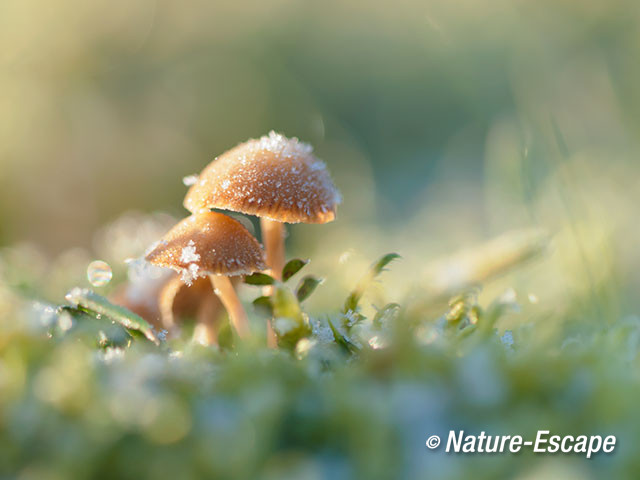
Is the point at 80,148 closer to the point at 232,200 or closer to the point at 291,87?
the point at 291,87

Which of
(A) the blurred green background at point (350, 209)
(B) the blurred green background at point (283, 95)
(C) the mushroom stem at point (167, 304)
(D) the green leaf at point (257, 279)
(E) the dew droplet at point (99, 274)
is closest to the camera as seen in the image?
(A) the blurred green background at point (350, 209)

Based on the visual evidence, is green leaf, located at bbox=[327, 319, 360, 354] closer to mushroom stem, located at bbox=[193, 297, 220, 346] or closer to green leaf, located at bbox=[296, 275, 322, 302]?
green leaf, located at bbox=[296, 275, 322, 302]

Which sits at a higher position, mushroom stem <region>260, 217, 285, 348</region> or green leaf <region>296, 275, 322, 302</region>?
mushroom stem <region>260, 217, 285, 348</region>

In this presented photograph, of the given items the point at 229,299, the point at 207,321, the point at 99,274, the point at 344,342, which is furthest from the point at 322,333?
the point at 99,274

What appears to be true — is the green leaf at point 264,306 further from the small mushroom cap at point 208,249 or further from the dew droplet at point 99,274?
the dew droplet at point 99,274

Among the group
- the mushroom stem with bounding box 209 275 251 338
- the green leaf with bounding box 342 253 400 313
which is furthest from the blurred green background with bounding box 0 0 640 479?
the mushroom stem with bounding box 209 275 251 338

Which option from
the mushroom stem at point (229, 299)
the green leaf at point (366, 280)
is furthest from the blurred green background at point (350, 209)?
the mushroom stem at point (229, 299)
